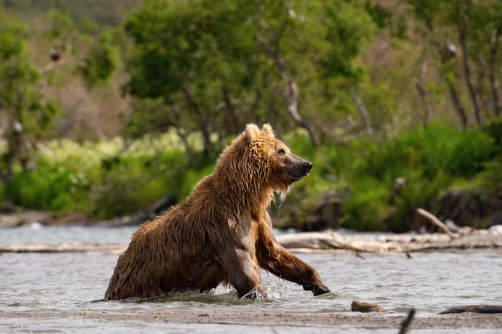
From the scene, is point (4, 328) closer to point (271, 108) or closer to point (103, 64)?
point (271, 108)

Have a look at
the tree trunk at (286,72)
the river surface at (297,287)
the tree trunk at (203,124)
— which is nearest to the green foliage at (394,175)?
the tree trunk at (286,72)

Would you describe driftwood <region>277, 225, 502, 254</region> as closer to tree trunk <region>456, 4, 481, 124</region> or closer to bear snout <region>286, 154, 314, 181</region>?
bear snout <region>286, 154, 314, 181</region>

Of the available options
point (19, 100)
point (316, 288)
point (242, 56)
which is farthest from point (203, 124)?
point (316, 288)

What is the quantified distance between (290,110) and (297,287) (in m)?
16.6

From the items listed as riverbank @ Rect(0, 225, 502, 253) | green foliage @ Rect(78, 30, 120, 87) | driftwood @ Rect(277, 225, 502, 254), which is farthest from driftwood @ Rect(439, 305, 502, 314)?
green foliage @ Rect(78, 30, 120, 87)

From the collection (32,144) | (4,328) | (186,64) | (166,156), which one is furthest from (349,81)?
(4,328)

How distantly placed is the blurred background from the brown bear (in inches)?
396

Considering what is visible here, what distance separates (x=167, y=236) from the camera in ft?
28.1

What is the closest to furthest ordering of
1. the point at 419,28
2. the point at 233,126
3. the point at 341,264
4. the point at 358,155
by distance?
the point at 341,264
the point at 358,155
the point at 419,28
the point at 233,126

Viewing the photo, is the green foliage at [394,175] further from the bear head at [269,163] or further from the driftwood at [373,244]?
the bear head at [269,163]

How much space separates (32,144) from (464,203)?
881 inches

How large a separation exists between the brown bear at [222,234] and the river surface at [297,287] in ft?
0.65

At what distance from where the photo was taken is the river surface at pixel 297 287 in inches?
321

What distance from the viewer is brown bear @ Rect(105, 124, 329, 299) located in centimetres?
845
